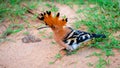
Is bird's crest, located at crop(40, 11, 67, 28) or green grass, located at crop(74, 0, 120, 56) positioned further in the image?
green grass, located at crop(74, 0, 120, 56)

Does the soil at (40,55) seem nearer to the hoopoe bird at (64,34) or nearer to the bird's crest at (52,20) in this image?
the hoopoe bird at (64,34)

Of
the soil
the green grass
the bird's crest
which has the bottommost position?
the soil

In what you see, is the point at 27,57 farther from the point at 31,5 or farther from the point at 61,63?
the point at 31,5

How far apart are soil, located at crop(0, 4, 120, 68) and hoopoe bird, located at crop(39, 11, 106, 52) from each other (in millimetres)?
190

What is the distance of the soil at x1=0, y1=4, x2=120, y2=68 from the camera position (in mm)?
4754

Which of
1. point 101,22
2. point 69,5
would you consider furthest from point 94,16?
point 69,5

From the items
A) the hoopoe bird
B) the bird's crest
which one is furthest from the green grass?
the bird's crest

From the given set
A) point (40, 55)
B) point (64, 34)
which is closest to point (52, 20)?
point (64, 34)

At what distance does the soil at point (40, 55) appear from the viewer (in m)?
4.75

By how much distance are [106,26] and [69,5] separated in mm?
1246

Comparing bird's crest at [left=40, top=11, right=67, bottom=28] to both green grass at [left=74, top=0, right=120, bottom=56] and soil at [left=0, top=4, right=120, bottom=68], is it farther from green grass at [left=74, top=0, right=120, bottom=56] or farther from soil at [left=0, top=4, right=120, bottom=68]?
green grass at [left=74, top=0, right=120, bottom=56]

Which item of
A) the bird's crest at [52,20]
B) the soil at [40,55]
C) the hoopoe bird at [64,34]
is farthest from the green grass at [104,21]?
the bird's crest at [52,20]

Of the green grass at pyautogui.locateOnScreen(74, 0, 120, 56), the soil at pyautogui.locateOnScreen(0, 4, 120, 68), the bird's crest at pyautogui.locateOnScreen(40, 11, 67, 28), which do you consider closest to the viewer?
the soil at pyautogui.locateOnScreen(0, 4, 120, 68)

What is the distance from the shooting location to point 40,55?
509cm
